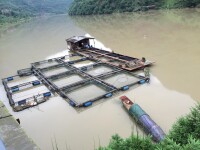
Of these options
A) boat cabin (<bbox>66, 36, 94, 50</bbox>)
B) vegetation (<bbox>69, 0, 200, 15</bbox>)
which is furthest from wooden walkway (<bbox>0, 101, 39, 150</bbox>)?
vegetation (<bbox>69, 0, 200, 15</bbox>)

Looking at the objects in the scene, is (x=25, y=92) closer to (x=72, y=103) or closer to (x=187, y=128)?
(x=72, y=103)

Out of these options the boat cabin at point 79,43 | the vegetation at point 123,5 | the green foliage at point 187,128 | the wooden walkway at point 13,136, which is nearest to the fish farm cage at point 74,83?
the boat cabin at point 79,43

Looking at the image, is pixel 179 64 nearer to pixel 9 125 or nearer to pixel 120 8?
pixel 9 125

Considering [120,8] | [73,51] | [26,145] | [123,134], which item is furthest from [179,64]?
[120,8]

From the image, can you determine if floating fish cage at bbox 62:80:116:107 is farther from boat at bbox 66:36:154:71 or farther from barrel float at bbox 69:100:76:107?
boat at bbox 66:36:154:71

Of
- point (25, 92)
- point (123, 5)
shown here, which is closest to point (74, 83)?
point (25, 92)
